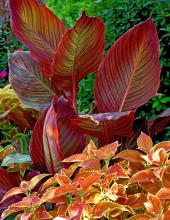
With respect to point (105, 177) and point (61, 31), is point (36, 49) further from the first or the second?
point (105, 177)

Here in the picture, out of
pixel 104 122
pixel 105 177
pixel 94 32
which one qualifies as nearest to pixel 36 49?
pixel 94 32

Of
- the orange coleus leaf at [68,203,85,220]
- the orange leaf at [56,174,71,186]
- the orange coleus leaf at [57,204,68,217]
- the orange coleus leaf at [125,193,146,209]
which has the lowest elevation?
the orange coleus leaf at [57,204,68,217]

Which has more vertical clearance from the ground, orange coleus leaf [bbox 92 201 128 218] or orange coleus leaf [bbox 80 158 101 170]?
orange coleus leaf [bbox 80 158 101 170]

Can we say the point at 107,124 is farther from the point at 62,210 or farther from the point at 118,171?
the point at 62,210

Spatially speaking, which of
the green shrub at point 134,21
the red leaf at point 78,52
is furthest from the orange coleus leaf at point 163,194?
the green shrub at point 134,21

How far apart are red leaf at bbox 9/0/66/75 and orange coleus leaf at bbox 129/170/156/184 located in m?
0.75

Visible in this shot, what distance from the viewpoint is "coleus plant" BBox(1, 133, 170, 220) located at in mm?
1547

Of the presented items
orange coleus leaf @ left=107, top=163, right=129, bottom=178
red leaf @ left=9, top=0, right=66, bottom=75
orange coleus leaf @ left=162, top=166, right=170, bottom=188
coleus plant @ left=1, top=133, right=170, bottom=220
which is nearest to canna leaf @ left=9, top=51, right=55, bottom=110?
red leaf @ left=9, top=0, right=66, bottom=75

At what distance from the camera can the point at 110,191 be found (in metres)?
1.59

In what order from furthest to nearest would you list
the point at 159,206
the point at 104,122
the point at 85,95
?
the point at 85,95 < the point at 104,122 < the point at 159,206

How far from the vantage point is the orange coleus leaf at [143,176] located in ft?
5.28

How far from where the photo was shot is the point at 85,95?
325 cm

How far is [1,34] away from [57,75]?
3.69 metres

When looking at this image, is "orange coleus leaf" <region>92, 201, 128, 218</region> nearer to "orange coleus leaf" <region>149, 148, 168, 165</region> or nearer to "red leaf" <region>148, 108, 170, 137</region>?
"orange coleus leaf" <region>149, 148, 168, 165</region>
